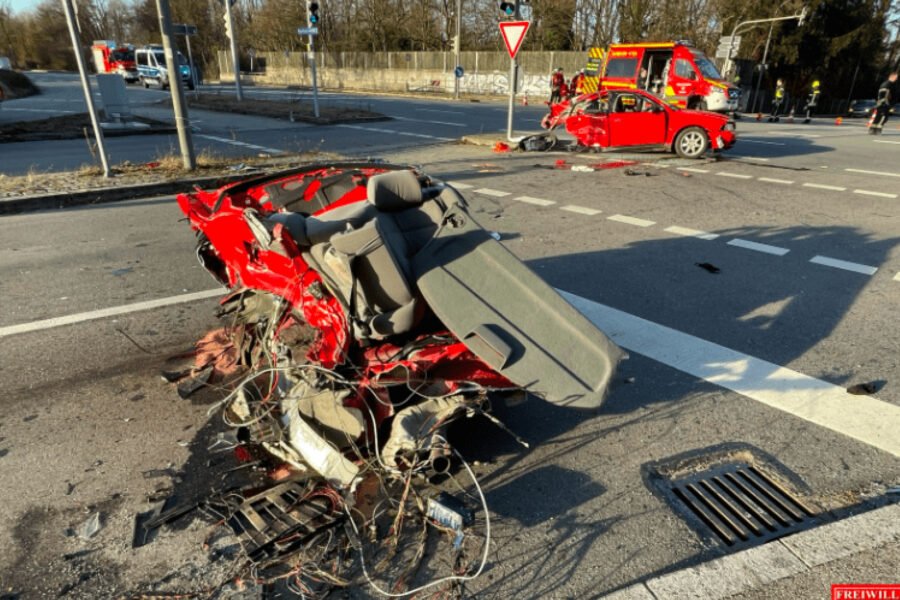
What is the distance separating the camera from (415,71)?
4378 centimetres

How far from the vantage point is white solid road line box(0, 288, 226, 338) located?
15.2 ft

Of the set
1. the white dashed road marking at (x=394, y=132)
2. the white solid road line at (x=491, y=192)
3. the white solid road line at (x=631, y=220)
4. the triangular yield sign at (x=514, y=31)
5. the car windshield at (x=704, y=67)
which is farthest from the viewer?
the car windshield at (x=704, y=67)

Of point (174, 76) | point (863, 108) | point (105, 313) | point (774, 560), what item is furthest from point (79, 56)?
point (863, 108)

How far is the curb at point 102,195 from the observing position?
27.7ft

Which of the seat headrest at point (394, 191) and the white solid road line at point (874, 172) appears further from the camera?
the white solid road line at point (874, 172)

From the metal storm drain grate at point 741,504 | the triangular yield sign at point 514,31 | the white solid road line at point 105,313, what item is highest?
the triangular yield sign at point 514,31

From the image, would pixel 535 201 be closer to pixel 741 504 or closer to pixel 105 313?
pixel 105 313

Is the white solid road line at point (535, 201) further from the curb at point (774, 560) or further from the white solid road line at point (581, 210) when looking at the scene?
the curb at point (774, 560)

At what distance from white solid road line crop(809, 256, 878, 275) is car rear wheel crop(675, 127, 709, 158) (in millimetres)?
7177

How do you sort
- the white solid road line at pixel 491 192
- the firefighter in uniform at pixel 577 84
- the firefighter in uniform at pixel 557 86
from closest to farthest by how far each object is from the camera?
1. the white solid road line at pixel 491 192
2. the firefighter in uniform at pixel 557 86
3. the firefighter in uniform at pixel 577 84

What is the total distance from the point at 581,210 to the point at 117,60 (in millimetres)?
46227

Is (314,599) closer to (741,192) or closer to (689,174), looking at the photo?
(741,192)

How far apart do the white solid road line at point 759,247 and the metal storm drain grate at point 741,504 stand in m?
4.35

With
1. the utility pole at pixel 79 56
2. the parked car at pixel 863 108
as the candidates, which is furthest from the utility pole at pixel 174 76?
the parked car at pixel 863 108
